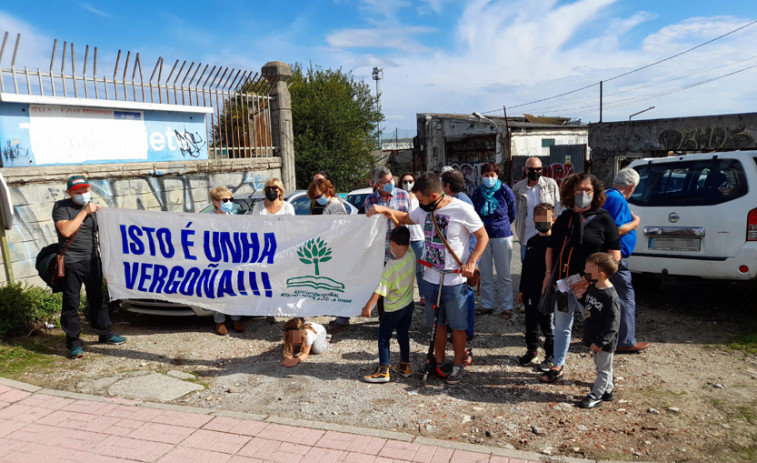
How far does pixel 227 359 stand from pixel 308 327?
0.94 metres

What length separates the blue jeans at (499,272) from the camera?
631cm

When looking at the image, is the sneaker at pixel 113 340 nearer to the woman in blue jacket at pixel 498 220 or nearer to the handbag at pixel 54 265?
the handbag at pixel 54 265

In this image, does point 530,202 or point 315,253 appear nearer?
point 315,253

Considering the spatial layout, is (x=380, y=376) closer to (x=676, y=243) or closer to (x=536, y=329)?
(x=536, y=329)

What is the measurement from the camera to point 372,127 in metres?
22.9

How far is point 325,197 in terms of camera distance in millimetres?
6035

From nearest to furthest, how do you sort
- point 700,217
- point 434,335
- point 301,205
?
point 434,335 → point 700,217 → point 301,205

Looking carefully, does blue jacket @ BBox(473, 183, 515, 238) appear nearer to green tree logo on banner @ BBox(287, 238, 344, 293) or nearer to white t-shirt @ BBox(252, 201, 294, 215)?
green tree logo on banner @ BBox(287, 238, 344, 293)

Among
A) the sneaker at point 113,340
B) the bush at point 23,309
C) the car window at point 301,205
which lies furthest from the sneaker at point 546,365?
the bush at point 23,309

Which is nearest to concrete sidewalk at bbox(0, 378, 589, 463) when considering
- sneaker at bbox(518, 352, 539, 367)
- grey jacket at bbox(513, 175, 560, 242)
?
sneaker at bbox(518, 352, 539, 367)

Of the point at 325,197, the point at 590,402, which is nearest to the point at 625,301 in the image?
the point at 590,402

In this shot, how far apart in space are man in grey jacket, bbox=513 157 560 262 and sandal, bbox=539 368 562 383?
6.73 ft

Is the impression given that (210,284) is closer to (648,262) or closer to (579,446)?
(579,446)

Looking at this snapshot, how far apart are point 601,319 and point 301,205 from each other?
5.18 meters
